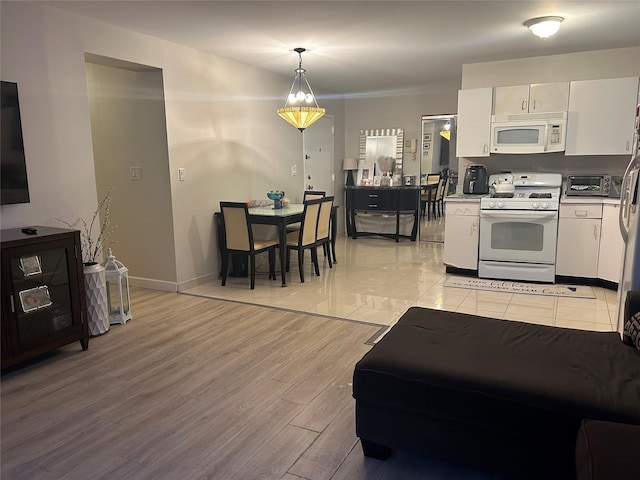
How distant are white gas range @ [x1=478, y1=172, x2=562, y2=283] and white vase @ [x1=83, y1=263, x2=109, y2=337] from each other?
362 cm

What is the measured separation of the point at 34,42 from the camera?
318 centimetres

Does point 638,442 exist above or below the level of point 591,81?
below

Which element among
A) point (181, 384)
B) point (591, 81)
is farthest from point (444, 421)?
point (591, 81)

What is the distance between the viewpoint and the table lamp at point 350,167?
766 centimetres

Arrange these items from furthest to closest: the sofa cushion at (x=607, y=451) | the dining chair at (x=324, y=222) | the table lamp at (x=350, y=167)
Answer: the table lamp at (x=350, y=167) → the dining chair at (x=324, y=222) → the sofa cushion at (x=607, y=451)

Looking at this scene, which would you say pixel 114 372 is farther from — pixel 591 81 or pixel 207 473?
pixel 591 81

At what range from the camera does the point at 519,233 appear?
15.3 ft

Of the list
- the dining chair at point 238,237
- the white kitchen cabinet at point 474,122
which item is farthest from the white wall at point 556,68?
the dining chair at point 238,237

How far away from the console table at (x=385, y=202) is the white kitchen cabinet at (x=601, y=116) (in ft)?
8.67

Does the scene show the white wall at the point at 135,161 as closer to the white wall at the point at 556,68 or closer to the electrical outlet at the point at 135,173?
the electrical outlet at the point at 135,173

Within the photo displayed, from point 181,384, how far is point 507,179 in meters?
4.10

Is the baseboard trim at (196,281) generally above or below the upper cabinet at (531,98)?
below

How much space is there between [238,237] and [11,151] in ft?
6.74

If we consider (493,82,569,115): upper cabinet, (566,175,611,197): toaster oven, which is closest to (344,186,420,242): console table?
(493,82,569,115): upper cabinet
